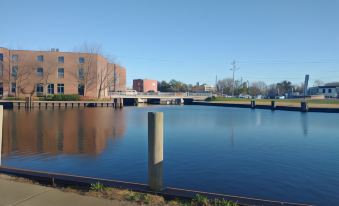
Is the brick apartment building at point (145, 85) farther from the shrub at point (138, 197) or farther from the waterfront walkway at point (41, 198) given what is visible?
the shrub at point (138, 197)

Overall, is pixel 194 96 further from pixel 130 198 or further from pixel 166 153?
pixel 130 198

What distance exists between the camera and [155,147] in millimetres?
6379

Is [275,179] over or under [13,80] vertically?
under

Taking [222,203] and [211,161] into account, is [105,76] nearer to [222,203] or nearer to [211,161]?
[211,161]

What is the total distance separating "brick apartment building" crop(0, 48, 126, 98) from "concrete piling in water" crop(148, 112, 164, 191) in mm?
75184

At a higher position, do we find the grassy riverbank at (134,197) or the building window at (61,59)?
the building window at (61,59)

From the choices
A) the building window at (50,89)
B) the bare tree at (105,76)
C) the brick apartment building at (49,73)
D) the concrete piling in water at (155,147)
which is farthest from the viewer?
the bare tree at (105,76)

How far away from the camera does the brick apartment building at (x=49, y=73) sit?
249ft

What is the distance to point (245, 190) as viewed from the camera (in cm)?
974

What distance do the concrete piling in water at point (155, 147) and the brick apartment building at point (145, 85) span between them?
551 ft

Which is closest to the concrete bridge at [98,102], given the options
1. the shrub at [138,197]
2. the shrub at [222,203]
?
the shrub at [138,197]

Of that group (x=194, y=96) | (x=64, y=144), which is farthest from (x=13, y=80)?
(x=64, y=144)

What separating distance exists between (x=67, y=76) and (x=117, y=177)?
242ft

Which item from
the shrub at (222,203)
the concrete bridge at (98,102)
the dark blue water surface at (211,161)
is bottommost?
the dark blue water surface at (211,161)
